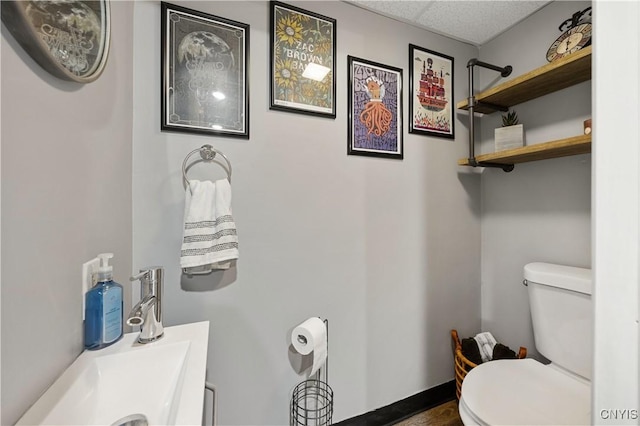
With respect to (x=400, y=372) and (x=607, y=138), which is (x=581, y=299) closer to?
(x=400, y=372)

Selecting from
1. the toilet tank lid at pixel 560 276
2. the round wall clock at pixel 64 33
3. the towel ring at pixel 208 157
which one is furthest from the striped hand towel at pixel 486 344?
the round wall clock at pixel 64 33

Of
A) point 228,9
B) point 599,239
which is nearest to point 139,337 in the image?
point 599,239

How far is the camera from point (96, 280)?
2.35 ft

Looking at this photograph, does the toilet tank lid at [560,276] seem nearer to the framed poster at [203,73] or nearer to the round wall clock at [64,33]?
the framed poster at [203,73]

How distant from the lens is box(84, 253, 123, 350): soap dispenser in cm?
68

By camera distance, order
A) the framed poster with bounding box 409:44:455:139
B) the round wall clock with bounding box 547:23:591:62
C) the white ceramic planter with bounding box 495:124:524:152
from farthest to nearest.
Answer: the framed poster with bounding box 409:44:455:139
the white ceramic planter with bounding box 495:124:524:152
the round wall clock with bounding box 547:23:591:62

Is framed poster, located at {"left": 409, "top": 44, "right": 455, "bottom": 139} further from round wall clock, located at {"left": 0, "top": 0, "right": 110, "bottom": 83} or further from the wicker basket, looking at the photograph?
round wall clock, located at {"left": 0, "top": 0, "right": 110, "bottom": 83}

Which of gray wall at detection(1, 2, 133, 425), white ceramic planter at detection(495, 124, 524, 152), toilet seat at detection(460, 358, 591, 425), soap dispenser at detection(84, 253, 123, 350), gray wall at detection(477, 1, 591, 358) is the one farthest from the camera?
white ceramic planter at detection(495, 124, 524, 152)

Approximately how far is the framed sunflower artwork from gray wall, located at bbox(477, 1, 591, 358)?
3.55 feet

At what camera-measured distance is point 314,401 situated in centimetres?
133

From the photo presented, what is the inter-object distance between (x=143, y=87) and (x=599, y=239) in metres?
1.36

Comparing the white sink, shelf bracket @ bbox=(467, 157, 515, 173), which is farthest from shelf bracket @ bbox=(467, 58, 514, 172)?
the white sink

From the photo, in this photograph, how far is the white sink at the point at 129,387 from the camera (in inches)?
19.7

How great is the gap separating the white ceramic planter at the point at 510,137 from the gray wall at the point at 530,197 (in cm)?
13
